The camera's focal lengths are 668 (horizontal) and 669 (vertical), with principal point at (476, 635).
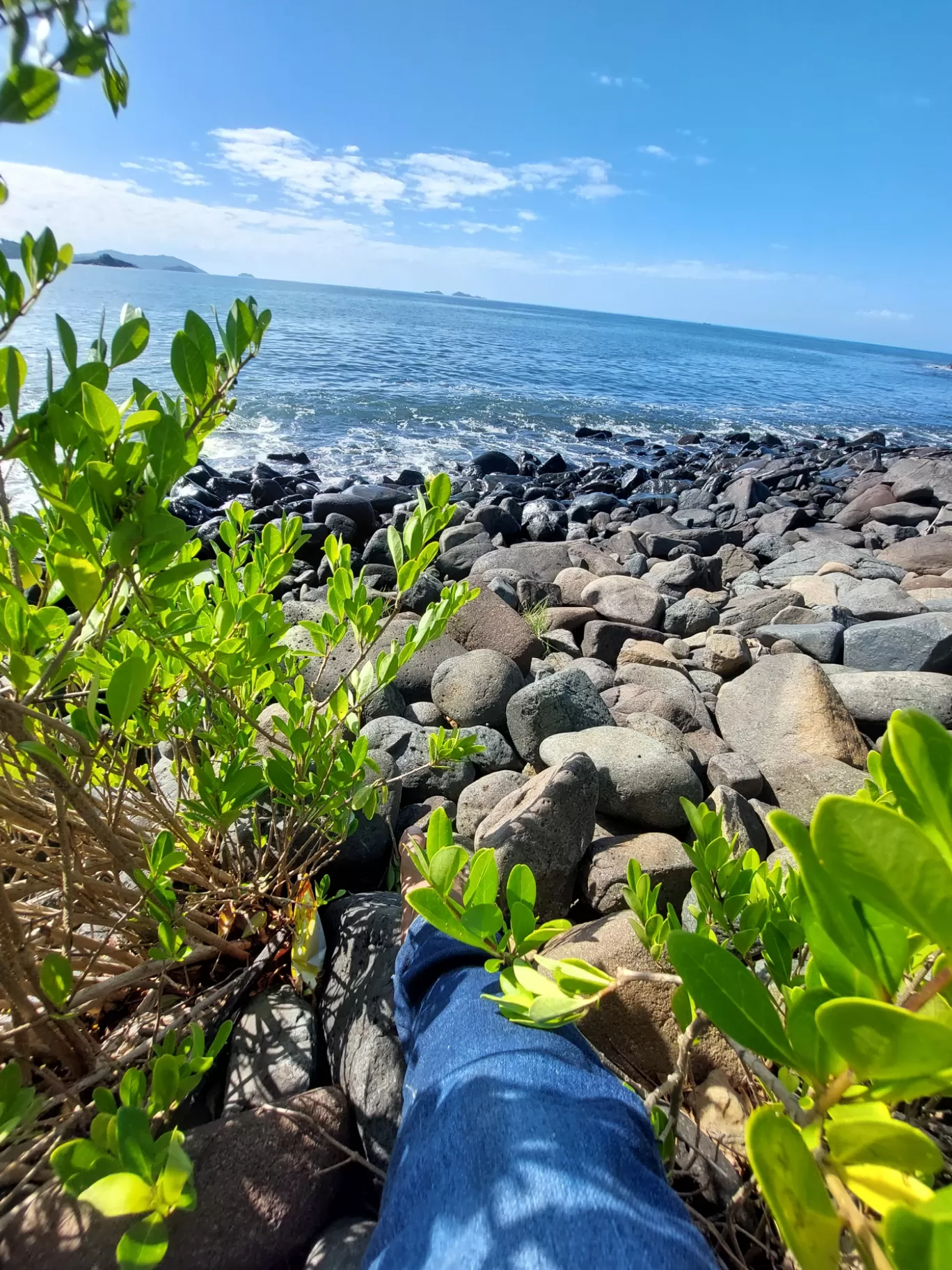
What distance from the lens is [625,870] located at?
221cm

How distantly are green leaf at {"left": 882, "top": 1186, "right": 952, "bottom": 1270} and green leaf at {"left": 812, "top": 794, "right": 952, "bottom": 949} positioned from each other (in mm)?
108

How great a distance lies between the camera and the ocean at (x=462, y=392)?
50.3 feet

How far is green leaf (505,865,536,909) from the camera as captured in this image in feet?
2.45

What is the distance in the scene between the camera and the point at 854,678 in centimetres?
384

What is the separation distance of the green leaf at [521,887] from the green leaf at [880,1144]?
402mm

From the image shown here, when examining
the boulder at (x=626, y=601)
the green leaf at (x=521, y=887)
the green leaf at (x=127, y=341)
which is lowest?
the boulder at (x=626, y=601)

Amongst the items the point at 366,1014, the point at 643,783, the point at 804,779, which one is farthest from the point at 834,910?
the point at 804,779

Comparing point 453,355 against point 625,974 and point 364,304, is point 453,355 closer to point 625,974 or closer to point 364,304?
point 625,974

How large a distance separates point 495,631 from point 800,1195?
4196 millimetres

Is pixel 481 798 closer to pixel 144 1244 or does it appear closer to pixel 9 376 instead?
pixel 144 1244

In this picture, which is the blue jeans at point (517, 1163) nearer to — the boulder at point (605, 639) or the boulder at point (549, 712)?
the boulder at point (549, 712)

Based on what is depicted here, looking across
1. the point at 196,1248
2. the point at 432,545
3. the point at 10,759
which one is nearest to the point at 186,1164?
the point at 196,1248

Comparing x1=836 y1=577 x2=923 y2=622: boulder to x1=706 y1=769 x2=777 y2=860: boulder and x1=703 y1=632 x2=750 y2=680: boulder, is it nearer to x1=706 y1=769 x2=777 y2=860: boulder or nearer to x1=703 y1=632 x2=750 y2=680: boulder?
x1=703 y1=632 x2=750 y2=680: boulder

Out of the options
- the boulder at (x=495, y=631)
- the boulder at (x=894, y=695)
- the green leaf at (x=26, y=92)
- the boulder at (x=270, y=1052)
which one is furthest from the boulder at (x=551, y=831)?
the boulder at (x=495, y=631)
